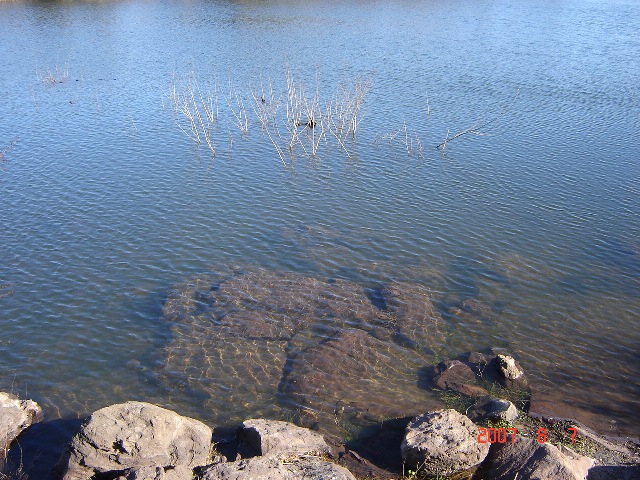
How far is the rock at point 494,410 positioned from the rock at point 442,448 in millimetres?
1176

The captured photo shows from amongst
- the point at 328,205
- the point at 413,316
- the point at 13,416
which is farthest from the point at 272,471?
the point at 328,205

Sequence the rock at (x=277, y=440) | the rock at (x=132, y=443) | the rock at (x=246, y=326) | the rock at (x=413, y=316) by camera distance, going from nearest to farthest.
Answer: the rock at (x=132, y=443) → the rock at (x=277, y=440) → the rock at (x=246, y=326) → the rock at (x=413, y=316)

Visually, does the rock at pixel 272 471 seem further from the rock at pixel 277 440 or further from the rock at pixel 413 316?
the rock at pixel 413 316

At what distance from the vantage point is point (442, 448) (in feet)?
33.6

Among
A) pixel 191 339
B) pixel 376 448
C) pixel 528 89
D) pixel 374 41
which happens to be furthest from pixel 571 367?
pixel 374 41

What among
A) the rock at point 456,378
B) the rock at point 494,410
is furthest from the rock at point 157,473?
the rock at point 456,378

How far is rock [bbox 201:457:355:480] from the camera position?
940cm

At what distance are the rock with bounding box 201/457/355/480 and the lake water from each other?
281cm

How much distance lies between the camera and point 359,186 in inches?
933

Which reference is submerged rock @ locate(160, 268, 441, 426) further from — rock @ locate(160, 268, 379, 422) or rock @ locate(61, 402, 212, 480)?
rock @ locate(61, 402, 212, 480)

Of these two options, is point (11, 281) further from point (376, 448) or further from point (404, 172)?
point (404, 172)

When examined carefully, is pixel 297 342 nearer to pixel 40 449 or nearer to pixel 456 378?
pixel 456 378

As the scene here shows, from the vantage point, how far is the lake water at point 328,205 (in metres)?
14.3
